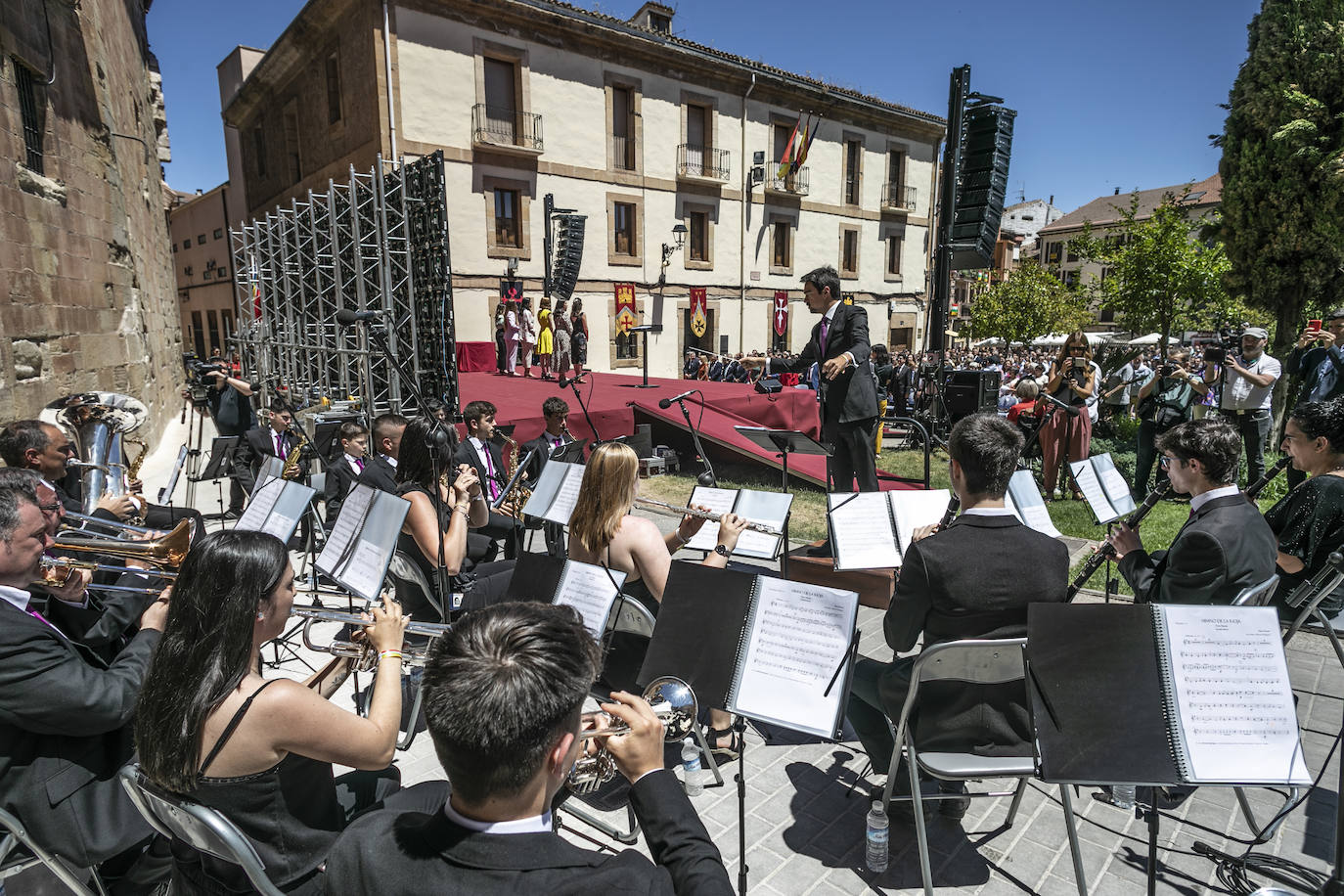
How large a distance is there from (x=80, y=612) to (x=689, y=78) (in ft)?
77.9

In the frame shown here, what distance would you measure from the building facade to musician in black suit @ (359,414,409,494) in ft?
46.4

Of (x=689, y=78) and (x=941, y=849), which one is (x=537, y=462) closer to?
(x=941, y=849)

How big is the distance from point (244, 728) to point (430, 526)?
2236 millimetres

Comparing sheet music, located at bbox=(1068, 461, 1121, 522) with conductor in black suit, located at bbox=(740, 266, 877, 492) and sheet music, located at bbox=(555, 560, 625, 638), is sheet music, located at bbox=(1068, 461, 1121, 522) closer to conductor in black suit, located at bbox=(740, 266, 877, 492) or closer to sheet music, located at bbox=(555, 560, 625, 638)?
conductor in black suit, located at bbox=(740, 266, 877, 492)

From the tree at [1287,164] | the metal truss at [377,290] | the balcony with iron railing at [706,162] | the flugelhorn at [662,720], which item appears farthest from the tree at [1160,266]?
the flugelhorn at [662,720]

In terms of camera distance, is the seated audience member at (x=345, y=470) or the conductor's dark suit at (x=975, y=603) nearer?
the conductor's dark suit at (x=975, y=603)

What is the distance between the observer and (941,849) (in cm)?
295

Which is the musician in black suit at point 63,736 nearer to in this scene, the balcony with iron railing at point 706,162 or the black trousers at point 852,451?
the black trousers at point 852,451

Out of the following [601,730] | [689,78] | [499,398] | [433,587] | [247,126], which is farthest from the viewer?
[247,126]

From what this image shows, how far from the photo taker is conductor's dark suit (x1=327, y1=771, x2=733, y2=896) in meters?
1.21

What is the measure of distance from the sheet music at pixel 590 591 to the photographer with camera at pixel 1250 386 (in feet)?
25.3

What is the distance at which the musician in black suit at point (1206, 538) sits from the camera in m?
2.92

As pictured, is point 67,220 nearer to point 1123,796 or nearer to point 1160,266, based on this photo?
point 1123,796

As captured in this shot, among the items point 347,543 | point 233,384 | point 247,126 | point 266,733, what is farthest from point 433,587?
point 247,126
